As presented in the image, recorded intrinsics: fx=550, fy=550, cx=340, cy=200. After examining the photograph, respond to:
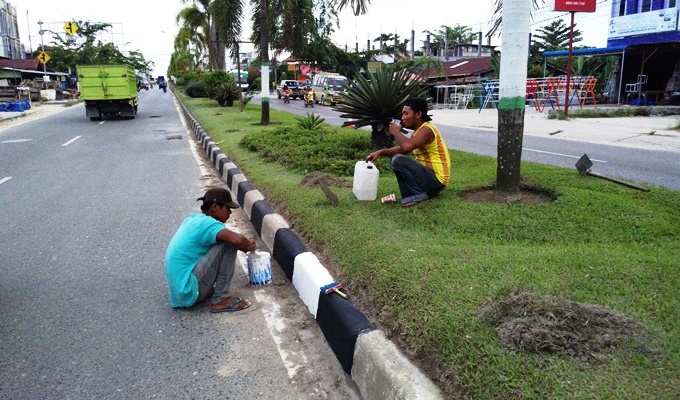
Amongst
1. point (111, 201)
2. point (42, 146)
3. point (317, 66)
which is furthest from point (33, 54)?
point (111, 201)

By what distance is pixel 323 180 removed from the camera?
272 inches

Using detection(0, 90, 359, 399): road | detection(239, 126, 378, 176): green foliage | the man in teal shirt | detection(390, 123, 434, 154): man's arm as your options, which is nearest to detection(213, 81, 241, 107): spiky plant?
detection(239, 126, 378, 176): green foliage

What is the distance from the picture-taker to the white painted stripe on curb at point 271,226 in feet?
17.1

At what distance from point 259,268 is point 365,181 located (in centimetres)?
179

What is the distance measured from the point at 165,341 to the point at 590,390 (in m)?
2.42

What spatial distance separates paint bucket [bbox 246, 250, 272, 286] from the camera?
4.23 meters

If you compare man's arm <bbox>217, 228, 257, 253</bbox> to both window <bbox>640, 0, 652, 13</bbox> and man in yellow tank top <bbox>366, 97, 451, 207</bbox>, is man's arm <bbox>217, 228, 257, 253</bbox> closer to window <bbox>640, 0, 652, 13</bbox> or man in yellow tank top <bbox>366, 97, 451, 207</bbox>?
man in yellow tank top <bbox>366, 97, 451, 207</bbox>

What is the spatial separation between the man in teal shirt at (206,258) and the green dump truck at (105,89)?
19.6 meters

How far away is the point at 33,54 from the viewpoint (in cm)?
6656

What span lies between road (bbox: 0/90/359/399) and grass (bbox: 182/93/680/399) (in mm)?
537

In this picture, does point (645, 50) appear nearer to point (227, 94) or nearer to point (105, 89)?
point (227, 94)

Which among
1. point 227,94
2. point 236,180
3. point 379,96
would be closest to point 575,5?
point 227,94

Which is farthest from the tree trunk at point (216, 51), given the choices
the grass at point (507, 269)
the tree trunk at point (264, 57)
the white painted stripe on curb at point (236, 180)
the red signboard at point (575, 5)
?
the grass at point (507, 269)

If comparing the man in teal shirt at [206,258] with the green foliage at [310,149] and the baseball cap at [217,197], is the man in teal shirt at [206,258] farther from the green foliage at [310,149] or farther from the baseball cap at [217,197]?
the green foliage at [310,149]
